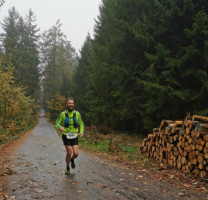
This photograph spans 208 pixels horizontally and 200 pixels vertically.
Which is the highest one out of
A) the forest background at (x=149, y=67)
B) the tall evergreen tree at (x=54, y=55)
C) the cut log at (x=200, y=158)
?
the tall evergreen tree at (x=54, y=55)

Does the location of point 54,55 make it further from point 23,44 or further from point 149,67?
point 149,67

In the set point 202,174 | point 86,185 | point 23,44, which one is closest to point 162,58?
point 202,174

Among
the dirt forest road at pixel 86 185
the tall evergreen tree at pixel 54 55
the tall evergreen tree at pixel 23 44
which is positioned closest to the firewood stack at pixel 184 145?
the dirt forest road at pixel 86 185

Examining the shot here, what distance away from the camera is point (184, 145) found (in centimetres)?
717

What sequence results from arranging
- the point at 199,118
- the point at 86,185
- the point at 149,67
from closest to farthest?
the point at 86,185 → the point at 199,118 → the point at 149,67

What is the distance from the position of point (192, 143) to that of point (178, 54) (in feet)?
25.1

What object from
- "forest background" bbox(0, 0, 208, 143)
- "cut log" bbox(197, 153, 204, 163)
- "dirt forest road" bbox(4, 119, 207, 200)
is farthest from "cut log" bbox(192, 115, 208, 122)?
"forest background" bbox(0, 0, 208, 143)

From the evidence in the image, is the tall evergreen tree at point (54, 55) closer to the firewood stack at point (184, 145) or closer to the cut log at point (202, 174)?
the firewood stack at point (184, 145)

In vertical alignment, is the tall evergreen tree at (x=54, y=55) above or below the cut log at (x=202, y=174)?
above

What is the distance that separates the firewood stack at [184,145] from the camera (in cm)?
635

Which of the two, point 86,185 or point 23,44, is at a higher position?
point 23,44

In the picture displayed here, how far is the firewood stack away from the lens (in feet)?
20.8

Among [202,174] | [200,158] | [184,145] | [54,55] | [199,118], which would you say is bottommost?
[202,174]

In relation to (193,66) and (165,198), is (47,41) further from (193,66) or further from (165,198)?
(165,198)
